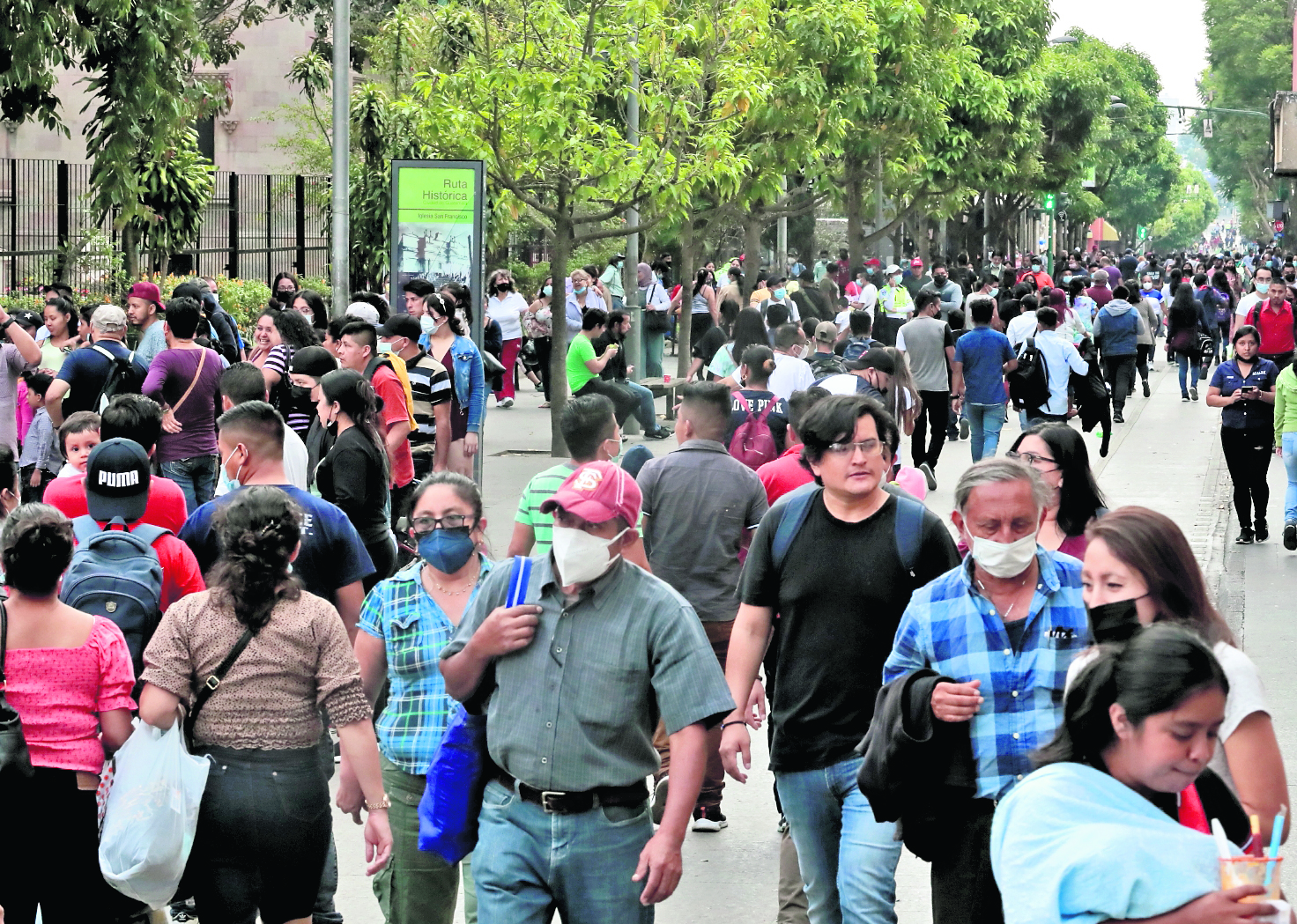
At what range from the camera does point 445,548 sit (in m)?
4.76

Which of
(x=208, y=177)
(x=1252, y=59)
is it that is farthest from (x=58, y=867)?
(x=1252, y=59)

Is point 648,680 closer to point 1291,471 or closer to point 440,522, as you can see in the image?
point 440,522

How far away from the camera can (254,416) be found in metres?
5.87

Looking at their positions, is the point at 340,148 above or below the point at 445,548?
above

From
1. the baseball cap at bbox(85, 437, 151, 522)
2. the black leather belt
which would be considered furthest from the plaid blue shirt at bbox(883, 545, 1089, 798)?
the baseball cap at bbox(85, 437, 151, 522)

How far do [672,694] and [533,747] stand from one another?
0.34 metres

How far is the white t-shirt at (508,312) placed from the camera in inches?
845

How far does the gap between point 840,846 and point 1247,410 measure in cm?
950

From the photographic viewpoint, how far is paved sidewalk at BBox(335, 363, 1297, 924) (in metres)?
6.26

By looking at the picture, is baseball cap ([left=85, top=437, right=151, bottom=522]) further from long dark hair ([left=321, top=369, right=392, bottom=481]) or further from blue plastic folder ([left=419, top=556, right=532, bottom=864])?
long dark hair ([left=321, top=369, right=392, bottom=481])

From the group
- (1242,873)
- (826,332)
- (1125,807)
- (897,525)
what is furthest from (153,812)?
(826,332)

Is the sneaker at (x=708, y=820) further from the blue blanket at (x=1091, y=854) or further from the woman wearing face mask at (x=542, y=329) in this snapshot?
the woman wearing face mask at (x=542, y=329)

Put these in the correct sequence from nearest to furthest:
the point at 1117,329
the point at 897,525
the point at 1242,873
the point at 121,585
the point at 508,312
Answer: the point at 1242,873 → the point at 897,525 → the point at 121,585 → the point at 1117,329 → the point at 508,312

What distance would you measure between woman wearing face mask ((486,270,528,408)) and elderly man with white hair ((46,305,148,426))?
9982 millimetres
